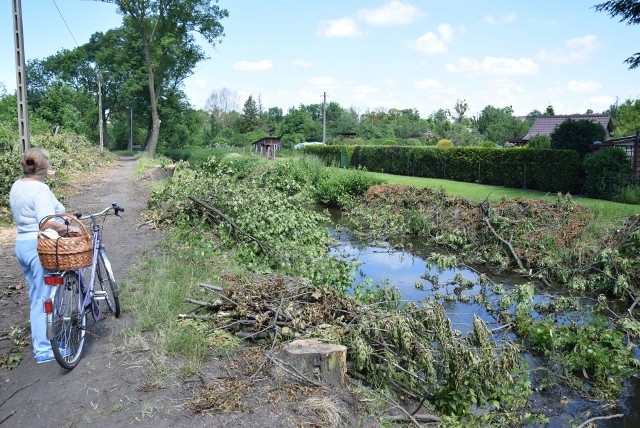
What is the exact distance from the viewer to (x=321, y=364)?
4367mm

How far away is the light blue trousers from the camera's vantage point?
4305 mm

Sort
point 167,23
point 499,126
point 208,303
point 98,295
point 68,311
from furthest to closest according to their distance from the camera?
point 499,126 < point 167,23 < point 208,303 < point 98,295 < point 68,311

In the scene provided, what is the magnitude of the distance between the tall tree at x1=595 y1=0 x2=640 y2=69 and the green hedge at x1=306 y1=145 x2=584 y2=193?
11.4 ft

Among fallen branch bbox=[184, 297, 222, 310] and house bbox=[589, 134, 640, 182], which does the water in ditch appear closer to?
fallen branch bbox=[184, 297, 222, 310]

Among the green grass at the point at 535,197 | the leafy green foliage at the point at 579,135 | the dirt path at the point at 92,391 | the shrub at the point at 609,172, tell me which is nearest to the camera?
the dirt path at the point at 92,391

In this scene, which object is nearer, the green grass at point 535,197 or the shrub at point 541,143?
the green grass at point 535,197

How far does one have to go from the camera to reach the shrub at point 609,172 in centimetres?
1602

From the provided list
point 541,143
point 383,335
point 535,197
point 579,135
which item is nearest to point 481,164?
point 541,143

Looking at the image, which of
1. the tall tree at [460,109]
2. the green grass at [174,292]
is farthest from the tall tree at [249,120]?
the green grass at [174,292]

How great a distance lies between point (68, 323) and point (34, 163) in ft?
4.63

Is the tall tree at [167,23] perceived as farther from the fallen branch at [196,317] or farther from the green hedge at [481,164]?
the fallen branch at [196,317]

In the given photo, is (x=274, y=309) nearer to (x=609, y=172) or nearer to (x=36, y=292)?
(x=36, y=292)

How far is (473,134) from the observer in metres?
49.0

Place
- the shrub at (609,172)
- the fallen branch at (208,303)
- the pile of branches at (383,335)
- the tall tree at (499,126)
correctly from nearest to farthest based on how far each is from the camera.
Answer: the pile of branches at (383,335) → the fallen branch at (208,303) → the shrub at (609,172) → the tall tree at (499,126)
